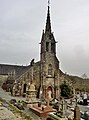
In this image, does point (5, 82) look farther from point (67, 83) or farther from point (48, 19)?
point (48, 19)

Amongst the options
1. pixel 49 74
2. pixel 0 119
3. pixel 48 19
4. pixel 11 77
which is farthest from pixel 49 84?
pixel 0 119

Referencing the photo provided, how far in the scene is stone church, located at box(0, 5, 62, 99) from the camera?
141 ft

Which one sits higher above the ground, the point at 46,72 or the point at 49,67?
the point at 49,67

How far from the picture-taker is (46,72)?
44.7 meters

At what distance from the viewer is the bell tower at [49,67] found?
145 feet

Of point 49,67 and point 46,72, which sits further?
point 49,67

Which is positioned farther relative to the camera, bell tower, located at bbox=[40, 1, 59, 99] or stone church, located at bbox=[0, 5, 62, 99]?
bell tower, located at bbox=[40, 1, 59, 99]

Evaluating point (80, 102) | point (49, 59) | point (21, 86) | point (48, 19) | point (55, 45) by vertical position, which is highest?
point (48, 19)

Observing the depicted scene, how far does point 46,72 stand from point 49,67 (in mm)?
1307

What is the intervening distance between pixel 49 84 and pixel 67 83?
3.93 m

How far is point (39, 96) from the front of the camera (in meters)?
42.3

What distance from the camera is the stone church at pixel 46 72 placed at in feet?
141

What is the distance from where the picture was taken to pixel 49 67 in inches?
1778

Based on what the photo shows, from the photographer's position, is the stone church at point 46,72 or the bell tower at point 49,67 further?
the bell tower at point 49,67
